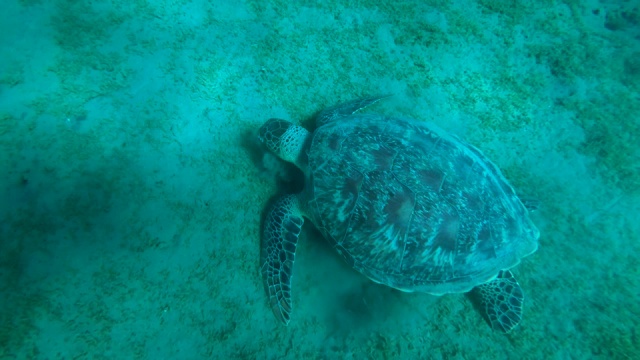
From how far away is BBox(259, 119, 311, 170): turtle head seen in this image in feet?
9.82

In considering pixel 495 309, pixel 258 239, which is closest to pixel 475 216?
pixel 495 309

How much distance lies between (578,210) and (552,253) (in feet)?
2.22

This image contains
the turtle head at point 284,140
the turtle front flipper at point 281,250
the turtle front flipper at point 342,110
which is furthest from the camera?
the turtle front flipper at point 342,110

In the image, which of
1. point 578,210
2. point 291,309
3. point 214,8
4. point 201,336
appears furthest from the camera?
point 214,8

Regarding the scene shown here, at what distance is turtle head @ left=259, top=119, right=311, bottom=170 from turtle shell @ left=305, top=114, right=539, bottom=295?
420mm

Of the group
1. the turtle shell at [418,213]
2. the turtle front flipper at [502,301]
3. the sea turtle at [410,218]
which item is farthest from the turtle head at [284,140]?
the turtle front flipper at [502,301]

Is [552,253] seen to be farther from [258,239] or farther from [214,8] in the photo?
[214,8]

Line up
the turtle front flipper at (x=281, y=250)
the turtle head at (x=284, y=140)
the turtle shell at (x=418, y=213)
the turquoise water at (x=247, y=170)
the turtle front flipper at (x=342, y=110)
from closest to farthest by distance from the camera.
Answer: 1. the turquoise water at (x=247, y=170)
2. the turtle shell at (x=418, y=213)
3. the turtle front flipper at (x=281, y=250)
4. the turtle head at (x=284, y=140)
5. the turtle front flipper at (x=342, y=110)

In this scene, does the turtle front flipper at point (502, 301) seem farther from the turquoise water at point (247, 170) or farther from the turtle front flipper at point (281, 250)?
the turtle front flipper at point (281, 250)

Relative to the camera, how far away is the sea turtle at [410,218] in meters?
2.47

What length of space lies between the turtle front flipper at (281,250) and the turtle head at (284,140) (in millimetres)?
434

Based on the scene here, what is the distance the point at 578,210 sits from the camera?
3227mm

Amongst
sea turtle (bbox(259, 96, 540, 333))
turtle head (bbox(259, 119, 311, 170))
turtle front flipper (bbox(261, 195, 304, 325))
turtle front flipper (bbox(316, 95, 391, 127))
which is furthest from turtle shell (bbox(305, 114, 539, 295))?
turtle front flipper (bbox(316, 95, 391, 127))

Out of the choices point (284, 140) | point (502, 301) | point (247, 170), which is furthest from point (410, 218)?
point (247, 170)
